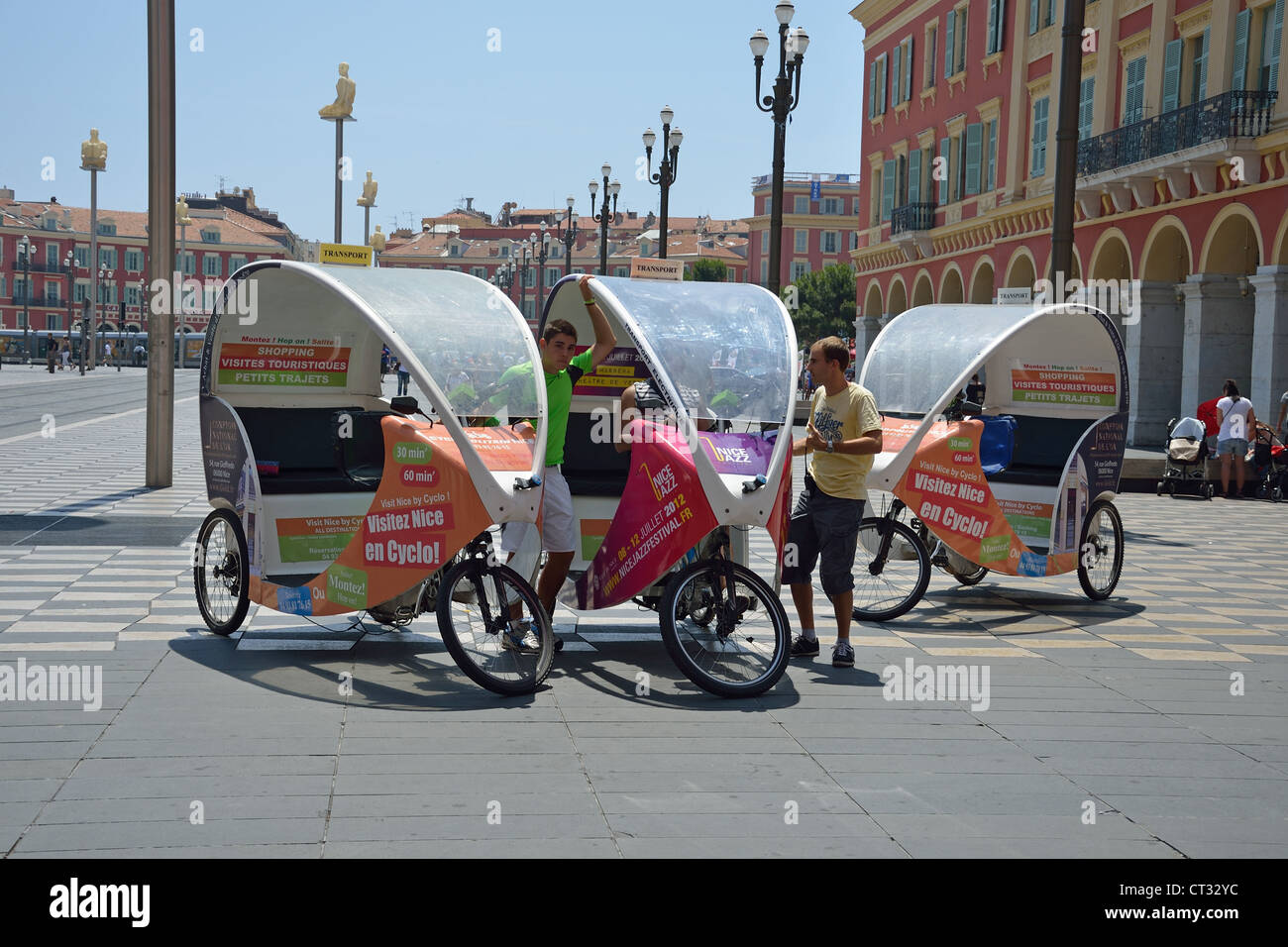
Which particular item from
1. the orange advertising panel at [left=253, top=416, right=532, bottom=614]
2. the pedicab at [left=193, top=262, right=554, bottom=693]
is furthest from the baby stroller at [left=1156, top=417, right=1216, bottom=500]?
the orange advertising panel at [left=253, top=416, right=532, bottom=614]

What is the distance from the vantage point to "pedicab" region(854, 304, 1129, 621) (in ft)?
31.1

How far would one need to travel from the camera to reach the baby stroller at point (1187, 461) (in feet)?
67.1

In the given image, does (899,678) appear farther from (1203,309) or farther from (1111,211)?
(1111,211)

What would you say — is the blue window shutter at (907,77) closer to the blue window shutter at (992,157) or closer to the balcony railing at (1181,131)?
the blue window shutter at (992,157)

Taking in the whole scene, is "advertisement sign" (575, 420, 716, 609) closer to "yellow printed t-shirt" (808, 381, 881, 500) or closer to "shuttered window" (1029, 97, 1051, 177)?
"yellow printed t-shirt" (808, 381, 881, 500)

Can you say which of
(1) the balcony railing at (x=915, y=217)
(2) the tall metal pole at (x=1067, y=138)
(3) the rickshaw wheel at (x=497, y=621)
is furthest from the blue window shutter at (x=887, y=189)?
(3) the rickshaw wheel at (x=497, y=621)

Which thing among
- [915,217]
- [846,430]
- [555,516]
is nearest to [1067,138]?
[846,430]

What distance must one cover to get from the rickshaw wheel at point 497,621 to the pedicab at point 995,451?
3.01m

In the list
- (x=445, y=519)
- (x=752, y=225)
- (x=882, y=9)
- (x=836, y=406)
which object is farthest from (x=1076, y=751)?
(x=752, y=225)

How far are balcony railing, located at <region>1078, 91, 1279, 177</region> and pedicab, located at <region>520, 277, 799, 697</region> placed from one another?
19.5m

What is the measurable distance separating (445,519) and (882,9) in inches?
1692

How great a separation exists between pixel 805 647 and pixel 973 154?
33118 millimetres

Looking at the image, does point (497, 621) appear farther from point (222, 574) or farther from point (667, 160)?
point (667, 160)
